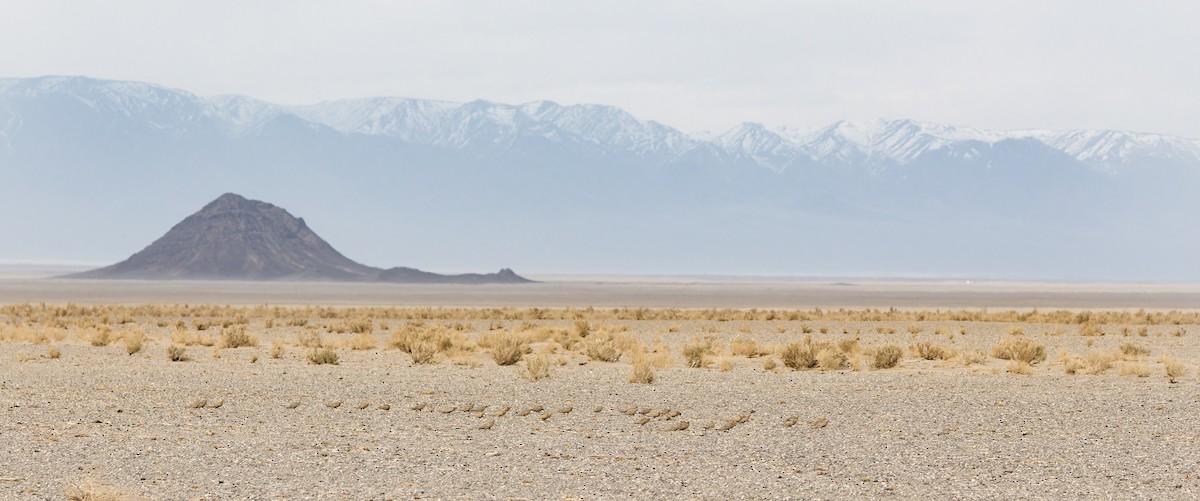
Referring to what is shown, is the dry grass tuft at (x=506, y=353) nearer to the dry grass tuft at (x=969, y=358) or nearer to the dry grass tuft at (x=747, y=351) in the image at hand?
the dry grass tuft at (x=747, y=351)

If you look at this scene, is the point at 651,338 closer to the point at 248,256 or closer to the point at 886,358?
the point at 886,358

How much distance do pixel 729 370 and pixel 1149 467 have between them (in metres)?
11.3

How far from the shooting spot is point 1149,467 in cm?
1284

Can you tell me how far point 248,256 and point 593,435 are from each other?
147 m

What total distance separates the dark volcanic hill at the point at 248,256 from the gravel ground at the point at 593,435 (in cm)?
13111

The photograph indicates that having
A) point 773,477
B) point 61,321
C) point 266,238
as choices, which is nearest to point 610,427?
point 773,477

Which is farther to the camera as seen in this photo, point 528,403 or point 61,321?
point 61,321

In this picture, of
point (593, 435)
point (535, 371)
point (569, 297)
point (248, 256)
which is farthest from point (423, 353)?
point (248, 256)

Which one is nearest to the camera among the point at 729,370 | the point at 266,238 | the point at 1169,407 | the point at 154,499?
the point at 154,499

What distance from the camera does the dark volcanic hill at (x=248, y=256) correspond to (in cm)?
15325

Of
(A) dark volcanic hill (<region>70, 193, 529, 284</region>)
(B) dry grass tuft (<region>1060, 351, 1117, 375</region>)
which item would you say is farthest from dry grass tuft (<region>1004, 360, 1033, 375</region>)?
(A) dark volcanic hill (<region>70, 193, 529, 284</region>)

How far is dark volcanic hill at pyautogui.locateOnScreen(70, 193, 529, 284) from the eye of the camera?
153 m

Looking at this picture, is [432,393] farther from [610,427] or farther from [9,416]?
[9,416]

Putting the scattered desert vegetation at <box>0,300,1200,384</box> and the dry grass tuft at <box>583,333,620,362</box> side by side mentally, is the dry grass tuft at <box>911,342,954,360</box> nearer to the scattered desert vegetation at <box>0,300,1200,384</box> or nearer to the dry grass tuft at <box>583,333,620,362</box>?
the scattered desert vegetation at <box>0,300,1200,384</box>
